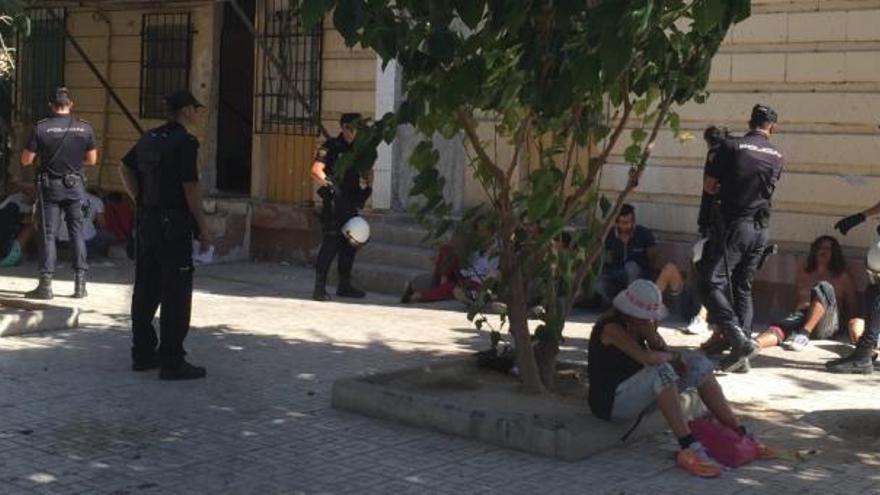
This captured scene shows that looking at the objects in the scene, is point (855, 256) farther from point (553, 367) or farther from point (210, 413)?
point (210, 413)

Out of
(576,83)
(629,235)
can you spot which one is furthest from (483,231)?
(629,235)

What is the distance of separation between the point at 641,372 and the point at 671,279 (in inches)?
170

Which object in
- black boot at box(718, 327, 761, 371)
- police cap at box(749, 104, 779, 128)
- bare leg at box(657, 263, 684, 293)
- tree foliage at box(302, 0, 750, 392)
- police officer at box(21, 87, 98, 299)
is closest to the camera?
tree foliage at box(302, 0, 750, 392)

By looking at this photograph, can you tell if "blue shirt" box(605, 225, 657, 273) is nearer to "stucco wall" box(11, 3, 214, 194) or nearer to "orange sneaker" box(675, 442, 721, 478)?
"orange sneaker" box(675, 442, 721, 478)

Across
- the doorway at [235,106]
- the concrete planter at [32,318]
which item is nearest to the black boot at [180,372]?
the concrete planter at [32,318]

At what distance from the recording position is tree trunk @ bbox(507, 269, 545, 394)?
270 inches

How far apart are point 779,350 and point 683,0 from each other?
166 inches

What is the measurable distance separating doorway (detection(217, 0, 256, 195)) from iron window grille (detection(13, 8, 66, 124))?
2.81 meters

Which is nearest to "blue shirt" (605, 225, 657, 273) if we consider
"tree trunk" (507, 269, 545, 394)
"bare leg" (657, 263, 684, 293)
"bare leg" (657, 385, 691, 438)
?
"bare leg" (657, 263, 684, 293)

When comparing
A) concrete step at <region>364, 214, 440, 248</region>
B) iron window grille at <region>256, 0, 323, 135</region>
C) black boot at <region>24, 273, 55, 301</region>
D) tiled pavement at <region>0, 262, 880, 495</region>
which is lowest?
tiled pavement at <region>0, 262, 880, 495</region>

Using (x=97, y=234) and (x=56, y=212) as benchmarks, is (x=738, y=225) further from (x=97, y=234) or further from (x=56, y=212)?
(x=97, y=234)

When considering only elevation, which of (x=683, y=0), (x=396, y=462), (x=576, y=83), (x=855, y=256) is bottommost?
(x=396, y=462)

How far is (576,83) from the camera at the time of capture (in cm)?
486

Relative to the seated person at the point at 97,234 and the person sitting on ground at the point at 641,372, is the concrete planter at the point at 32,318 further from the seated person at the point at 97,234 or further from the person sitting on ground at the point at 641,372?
the person sitting on ground at the point at 641,372
